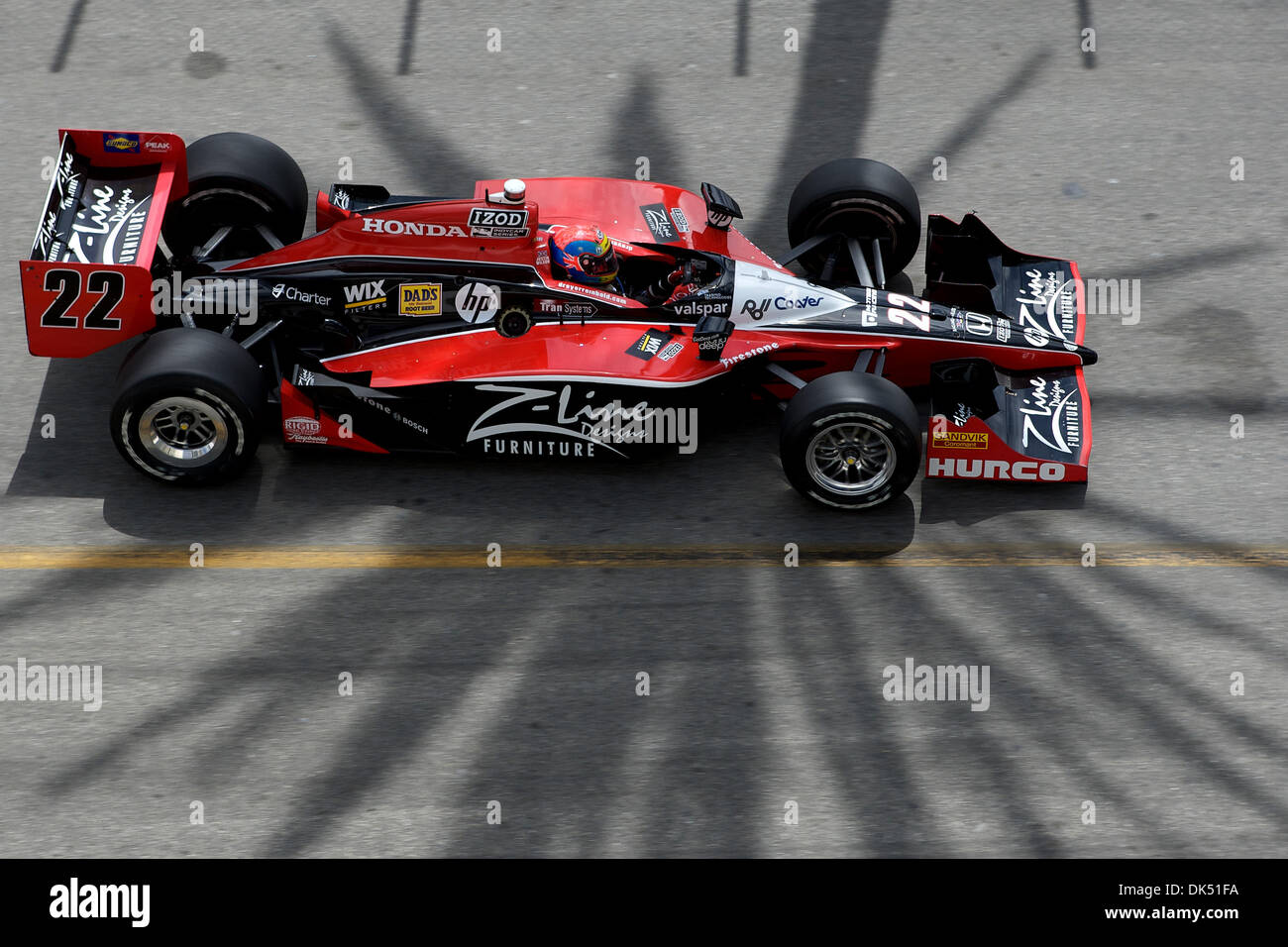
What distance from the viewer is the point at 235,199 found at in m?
8.31

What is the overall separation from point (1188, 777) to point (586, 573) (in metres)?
3.10

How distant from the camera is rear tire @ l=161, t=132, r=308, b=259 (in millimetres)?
8219

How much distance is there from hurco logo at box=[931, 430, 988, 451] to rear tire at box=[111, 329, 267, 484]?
11.9 ft

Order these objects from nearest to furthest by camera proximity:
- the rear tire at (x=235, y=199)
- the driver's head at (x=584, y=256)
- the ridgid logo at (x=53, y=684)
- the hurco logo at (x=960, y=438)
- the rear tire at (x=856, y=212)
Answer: the ridgid logo at (x=53, y=684)
the hurco logo at (x=960, y=438)
the driver's head at (x=584, y=256)
the rear tire at (x=235, y=199)
the rear tire at (x=856, y=212)

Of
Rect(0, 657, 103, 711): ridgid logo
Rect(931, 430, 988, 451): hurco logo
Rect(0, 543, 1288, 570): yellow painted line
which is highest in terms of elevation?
Rect(931, 430, 988, 451): hurco logo

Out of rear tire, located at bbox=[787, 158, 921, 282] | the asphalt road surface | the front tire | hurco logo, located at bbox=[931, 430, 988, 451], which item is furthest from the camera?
rear tire, located at bbox=[787, 158, 921, 282]

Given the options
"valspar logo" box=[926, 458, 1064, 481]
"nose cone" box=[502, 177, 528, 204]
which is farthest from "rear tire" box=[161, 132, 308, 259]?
"valspar logo" box=[926, 458, 1064, 481]

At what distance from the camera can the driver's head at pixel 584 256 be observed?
302 inches

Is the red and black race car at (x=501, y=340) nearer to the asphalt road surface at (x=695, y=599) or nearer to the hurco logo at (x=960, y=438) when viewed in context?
the hurco logo at (x=960, y=438)

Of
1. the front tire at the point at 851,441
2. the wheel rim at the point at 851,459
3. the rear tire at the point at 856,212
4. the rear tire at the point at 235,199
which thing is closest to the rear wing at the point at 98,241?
the rear tire at the point at 235,199

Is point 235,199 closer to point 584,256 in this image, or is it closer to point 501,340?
point 501,340

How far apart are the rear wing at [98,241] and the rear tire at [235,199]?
0.19m

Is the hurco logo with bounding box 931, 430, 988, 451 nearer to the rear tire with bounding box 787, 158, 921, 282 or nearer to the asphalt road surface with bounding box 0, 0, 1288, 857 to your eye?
the asphalt road surface with bounding box 0, 0, 1288, 857

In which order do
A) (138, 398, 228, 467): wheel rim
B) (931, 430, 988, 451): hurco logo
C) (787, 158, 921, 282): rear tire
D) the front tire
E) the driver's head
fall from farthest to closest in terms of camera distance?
(787, 158, 921, 282): rear tire → the driver's head → (931, 430, 988, 451): hurco logo → (138, 398, 228, 467): wheel rim → the front tire
